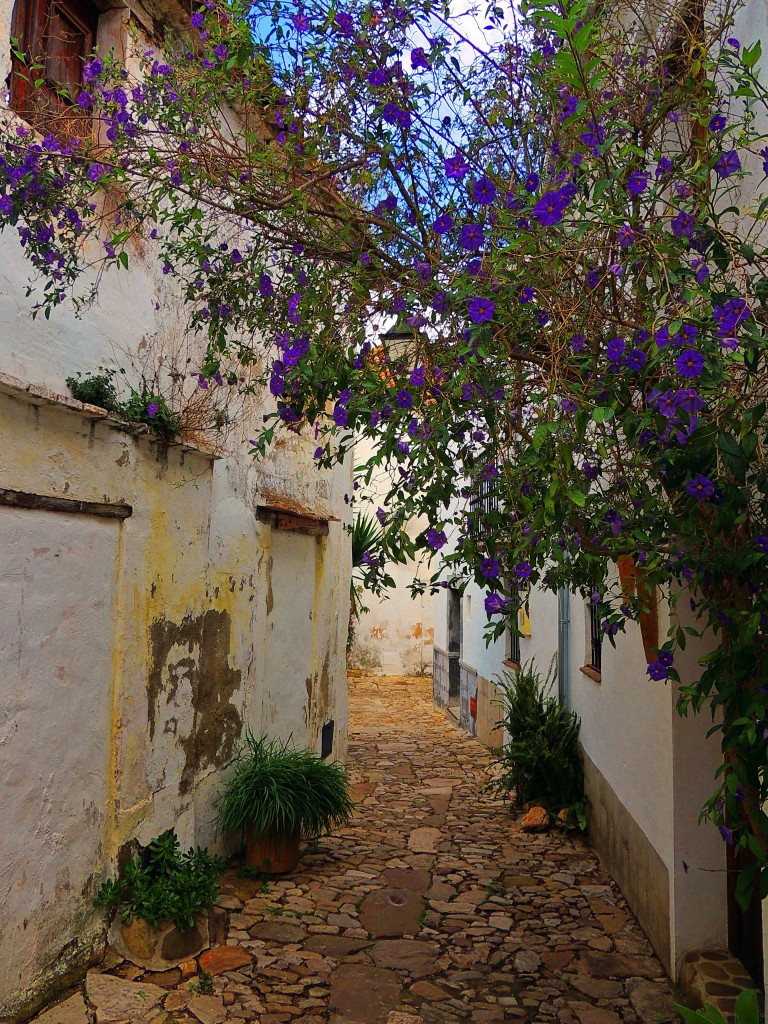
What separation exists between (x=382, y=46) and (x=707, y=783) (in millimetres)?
3807

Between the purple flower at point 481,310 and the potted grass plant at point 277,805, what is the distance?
13.1ft

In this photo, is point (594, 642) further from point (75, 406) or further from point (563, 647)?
point (75, 406)

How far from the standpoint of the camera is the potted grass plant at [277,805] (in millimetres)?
5586

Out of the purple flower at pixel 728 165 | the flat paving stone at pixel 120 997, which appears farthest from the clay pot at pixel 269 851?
the purple flower at pixel 728 165

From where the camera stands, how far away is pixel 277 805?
5562mm

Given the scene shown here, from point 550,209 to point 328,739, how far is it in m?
6.92

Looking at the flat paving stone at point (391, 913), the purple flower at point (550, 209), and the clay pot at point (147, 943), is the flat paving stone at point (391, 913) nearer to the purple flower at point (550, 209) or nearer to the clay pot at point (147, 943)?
the clay pot at point (147, 943)

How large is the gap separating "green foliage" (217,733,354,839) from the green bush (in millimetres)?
1981

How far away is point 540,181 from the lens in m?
3.42

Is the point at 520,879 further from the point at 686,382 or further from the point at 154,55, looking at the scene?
the point at 154,55

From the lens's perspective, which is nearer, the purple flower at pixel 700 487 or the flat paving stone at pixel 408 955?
the purple flower at pixel 700 487

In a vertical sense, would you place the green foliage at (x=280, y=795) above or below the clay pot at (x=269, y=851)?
above

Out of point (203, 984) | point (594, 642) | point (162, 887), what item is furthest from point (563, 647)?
point (203, 984)

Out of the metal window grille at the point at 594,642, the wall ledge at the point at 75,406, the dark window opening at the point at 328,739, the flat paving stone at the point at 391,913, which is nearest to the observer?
the wall ledge at the point at 75,406
